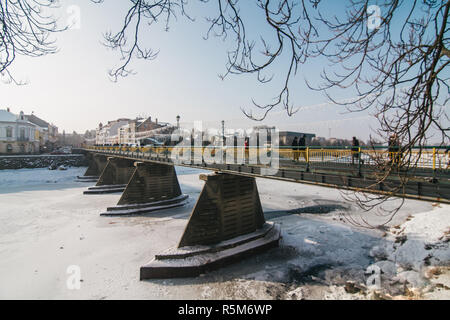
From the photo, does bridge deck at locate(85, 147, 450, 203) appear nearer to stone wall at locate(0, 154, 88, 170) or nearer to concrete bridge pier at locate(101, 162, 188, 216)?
concrete bridge pier at locate(101, 162, 188, 216)

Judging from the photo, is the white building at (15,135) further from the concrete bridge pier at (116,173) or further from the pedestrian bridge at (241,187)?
the pedestrian bridge at (241,187)

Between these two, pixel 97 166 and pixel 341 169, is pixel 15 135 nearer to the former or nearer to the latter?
pixel 97 166

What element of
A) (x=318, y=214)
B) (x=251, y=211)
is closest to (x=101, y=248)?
(x=251, y=211)

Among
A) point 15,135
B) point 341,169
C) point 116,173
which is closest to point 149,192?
point 116,173

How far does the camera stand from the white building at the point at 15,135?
46406 mm

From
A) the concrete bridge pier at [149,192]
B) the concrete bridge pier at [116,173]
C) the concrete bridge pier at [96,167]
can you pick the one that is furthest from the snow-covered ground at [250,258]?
the concrete bridge pier at [96,167]

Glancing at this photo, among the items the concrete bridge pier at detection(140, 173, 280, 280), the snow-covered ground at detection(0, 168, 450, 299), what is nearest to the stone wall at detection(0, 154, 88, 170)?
the snow-covered ground at detection(0, 168, 450, 299)

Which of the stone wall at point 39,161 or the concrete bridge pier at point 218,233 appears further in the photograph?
the stone wall at point 39,161

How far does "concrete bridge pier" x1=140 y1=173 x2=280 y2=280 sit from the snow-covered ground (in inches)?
18.4

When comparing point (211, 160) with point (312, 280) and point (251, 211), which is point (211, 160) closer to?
point (251, 211)

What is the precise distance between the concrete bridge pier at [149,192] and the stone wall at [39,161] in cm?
3527

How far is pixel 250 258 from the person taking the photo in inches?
426

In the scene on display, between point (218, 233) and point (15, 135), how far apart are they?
58.5 meters
